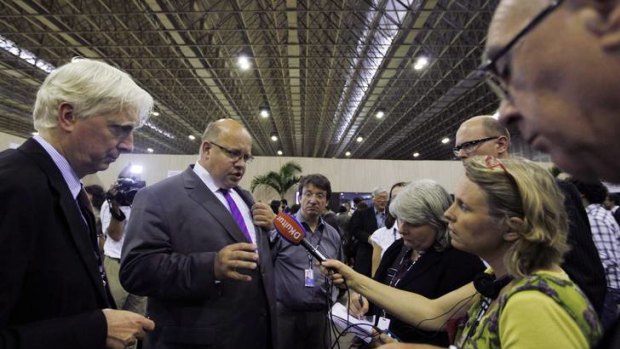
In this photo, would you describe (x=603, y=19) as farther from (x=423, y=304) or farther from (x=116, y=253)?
(x=116, y=253)

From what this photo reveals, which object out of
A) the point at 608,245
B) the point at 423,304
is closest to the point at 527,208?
the point at 423,304

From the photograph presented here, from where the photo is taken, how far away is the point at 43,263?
40.1 inches

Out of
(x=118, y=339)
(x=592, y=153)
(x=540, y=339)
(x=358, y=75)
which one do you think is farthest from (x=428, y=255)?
(x=358, y=75)

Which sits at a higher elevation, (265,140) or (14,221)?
(265,140)

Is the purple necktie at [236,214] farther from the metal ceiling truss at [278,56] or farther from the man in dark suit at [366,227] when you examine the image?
the metal ceiling truss at [278,56]

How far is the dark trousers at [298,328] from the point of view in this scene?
3.01 m

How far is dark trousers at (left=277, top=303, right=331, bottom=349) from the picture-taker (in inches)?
118

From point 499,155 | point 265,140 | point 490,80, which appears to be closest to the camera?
point 490,80

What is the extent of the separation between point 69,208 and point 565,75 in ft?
3.87

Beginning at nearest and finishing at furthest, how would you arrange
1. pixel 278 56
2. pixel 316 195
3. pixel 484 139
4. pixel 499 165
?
pixel 499 165 → pixel 484 139 → pixel 316 195 → pixel 278 56

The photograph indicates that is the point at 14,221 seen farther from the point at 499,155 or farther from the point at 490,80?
the point at 499,155

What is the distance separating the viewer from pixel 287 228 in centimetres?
193

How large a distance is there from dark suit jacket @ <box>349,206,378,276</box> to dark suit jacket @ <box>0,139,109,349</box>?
389 centimetres

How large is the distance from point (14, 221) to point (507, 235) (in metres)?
1.30
